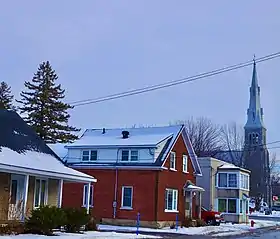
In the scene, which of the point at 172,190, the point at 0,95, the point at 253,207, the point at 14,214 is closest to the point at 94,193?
the point at 172,190

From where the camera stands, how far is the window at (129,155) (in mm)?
40031

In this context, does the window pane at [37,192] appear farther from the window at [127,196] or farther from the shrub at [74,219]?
A: the window at [127,196]

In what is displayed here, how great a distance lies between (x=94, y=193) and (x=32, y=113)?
31359mm

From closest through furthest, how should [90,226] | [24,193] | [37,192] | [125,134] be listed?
[24,193], [37,192], [90,226], [125,134]

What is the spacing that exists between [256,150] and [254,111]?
1031 inches

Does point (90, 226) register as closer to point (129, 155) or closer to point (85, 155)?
point (129, 155)

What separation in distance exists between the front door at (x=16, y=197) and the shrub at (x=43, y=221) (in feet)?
3.31

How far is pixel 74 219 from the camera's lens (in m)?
27.0

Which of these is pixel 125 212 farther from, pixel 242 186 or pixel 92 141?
pixel 242 186

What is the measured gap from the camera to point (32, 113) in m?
69.6

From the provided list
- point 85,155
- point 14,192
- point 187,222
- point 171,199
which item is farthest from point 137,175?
point 14,192

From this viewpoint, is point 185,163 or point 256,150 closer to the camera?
point 185,163

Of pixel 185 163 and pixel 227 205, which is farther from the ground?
pixel 185 163

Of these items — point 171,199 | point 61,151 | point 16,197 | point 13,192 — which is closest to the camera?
point 13,192
